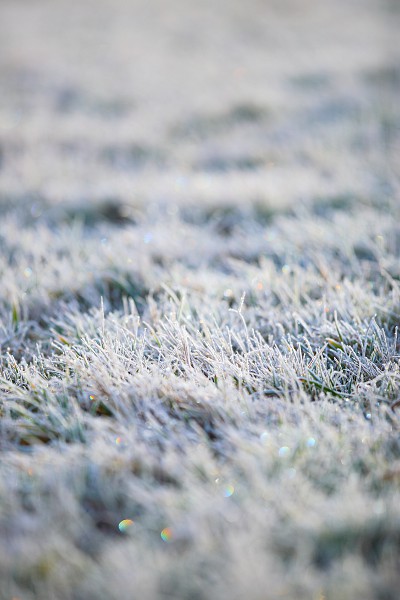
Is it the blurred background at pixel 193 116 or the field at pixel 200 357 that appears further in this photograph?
the blurred background at pixel 193 116

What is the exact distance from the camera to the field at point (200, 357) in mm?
1155

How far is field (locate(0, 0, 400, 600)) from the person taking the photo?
3.79ft

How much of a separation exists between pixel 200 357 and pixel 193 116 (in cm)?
516

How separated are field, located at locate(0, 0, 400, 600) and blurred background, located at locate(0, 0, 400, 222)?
0.05 meters

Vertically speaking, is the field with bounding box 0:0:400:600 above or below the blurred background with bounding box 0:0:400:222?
below

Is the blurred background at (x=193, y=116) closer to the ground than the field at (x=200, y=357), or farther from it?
farther from it

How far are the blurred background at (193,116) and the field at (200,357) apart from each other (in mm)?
46

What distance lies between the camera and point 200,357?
1894mm

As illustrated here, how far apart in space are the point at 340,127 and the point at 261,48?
646 centimetres

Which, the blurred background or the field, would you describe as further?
the blurred background

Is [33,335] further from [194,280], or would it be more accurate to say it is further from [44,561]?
[44,561]

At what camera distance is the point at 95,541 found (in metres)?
1.22

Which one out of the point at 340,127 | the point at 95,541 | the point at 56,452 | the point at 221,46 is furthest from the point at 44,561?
the point at 221,46

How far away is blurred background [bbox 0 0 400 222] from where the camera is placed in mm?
4098
